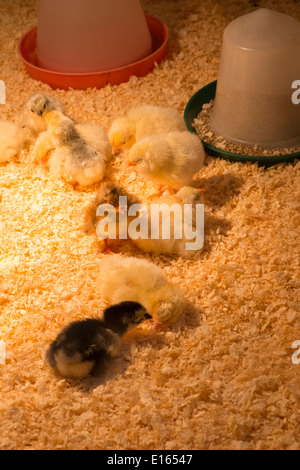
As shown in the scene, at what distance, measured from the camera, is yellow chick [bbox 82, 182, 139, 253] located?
2.20 metres

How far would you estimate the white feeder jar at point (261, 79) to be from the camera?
8.02ft

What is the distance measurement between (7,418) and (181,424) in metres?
0.56

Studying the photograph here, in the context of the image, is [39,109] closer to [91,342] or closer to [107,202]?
[107,202]

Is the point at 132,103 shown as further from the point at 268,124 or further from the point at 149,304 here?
the point at 149,304

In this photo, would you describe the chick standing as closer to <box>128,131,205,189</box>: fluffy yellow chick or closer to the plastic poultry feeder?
<box>128,131,205,189</box>: fluffy yellow chick

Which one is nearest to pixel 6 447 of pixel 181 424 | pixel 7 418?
pixel 7 418

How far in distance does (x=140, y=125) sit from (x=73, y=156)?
40 cm

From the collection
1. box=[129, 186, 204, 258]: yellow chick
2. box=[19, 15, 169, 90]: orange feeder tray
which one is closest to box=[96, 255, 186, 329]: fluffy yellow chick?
box=[129, 186, 204, 258]: yellow chick

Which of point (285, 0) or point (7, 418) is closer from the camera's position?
point (7, 418)

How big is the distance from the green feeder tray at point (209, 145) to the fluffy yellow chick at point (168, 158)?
245 mm

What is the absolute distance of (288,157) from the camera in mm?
2598

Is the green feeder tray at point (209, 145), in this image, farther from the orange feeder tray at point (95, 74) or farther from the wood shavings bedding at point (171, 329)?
the orange feeder tray at point (95, 74)

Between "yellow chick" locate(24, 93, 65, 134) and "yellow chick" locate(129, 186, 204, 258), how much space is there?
886 mm

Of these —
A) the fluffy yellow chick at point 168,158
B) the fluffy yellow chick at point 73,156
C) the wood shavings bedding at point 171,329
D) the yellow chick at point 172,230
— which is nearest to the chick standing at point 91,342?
the wood shavings bedding at point 171,329
